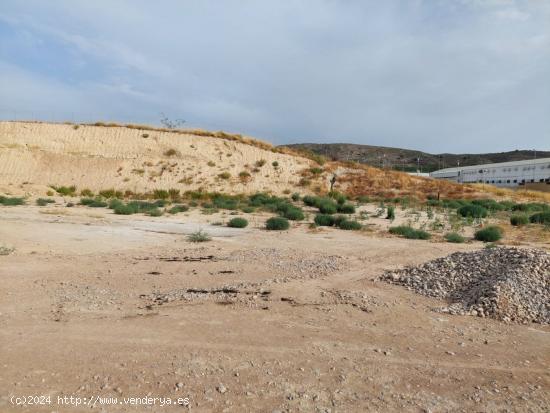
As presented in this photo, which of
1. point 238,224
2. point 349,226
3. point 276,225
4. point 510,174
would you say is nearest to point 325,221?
point 349,226

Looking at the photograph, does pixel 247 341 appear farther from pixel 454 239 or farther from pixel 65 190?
pixel 65 190

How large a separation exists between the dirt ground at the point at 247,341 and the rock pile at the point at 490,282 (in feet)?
1.27

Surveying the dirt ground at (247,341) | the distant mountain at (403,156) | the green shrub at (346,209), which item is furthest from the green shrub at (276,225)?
the distant mountain at (403,156)

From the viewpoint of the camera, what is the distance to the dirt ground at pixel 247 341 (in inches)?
185

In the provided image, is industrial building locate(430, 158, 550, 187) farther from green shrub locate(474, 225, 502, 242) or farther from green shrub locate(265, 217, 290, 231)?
green shrub locate(265, 217, 290, 231)

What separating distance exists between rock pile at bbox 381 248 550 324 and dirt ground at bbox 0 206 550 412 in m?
0.39

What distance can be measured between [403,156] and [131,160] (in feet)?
292

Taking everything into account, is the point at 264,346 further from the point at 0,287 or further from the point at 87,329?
the point at 0,287

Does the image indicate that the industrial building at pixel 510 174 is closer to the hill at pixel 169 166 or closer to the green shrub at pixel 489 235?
the hill at pixel 169 166

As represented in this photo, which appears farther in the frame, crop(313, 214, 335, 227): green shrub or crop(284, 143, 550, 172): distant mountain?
crop(284, 143, 550, 172): distant mountain

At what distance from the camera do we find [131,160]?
43.2 metres

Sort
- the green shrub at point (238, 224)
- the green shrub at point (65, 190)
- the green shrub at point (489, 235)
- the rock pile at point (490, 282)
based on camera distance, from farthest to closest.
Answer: the green shrub at point (65, 190) → the green shrub at point (238, 224) → the green shrub at point (489, 235) → the rock pile at point (490, 282)

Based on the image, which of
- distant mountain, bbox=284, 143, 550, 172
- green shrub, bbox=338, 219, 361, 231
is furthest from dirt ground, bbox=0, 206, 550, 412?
distant mountain, bbox=284, 143, 550, 172

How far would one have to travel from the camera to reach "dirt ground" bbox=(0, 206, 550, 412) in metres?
4.70
